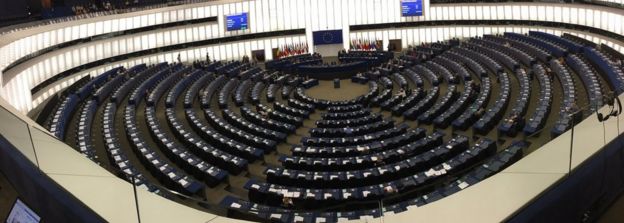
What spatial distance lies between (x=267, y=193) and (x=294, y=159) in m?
3.20

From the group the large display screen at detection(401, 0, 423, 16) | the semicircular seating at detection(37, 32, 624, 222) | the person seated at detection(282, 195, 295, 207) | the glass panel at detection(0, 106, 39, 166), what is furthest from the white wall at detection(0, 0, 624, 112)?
the glass panel at detection(0, 106, 39, 166)

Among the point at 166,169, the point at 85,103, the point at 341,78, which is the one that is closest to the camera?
the point at 166,169

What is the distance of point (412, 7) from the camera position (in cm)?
4922

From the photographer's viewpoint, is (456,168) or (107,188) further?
(456,168)

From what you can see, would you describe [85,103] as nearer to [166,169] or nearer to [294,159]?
[166,169]

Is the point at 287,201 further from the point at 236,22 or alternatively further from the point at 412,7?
the point at 412,7

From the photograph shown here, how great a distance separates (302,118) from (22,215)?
20.8 metres

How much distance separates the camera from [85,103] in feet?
103

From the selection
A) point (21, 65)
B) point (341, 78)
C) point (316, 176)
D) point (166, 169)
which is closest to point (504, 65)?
point (341, 78)

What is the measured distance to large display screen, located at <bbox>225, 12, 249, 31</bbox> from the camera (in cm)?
4800

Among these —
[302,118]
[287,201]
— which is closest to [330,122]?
[302,118]

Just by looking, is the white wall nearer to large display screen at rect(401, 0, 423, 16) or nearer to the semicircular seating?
large display screen at rect(401, 0, 423, 16)

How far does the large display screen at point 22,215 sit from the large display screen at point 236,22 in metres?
40.3

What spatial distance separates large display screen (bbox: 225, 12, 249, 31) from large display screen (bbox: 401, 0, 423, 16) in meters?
15.1
